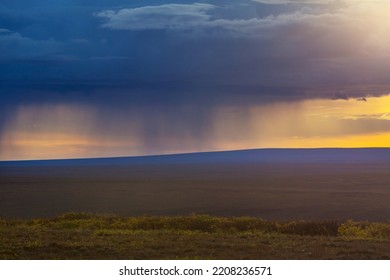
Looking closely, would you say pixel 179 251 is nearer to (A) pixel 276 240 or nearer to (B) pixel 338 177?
(A) pixel 276 240

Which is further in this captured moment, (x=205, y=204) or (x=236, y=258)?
(x=205, y=204)

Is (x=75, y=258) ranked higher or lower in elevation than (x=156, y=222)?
lower

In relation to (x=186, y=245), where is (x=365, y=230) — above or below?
above

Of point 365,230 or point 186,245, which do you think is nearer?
point 186,245

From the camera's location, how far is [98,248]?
2017 centimetres

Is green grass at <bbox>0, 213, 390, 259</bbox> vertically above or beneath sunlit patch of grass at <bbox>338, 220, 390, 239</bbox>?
beneath

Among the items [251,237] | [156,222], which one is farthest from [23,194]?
[251,237]

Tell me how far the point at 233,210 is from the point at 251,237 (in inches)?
2333

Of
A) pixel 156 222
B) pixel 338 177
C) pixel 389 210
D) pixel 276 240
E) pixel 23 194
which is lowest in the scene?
pixel 276 240

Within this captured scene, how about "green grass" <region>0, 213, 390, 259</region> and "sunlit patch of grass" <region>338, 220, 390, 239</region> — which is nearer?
"green grass" <region>0, 213, 390, 259</region>

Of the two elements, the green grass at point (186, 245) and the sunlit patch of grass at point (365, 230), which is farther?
the sunlit patch of grass at point (365, 230)

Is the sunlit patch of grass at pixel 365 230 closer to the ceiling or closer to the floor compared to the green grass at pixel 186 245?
closer to the ceiling
